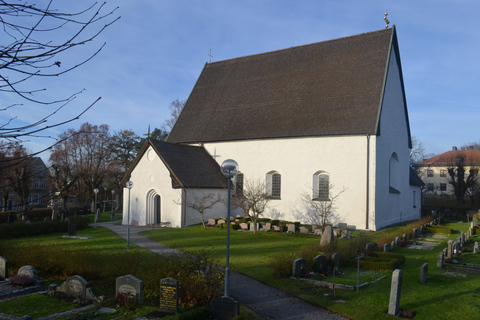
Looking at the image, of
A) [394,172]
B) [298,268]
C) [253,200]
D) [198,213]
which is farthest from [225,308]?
[394,172]

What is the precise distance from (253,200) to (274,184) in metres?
6.26

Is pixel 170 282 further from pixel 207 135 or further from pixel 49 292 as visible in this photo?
pixel 207 135

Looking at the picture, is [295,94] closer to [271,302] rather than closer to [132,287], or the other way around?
[271,302]

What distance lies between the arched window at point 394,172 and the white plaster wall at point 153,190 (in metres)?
16.2

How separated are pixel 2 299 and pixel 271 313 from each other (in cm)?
691

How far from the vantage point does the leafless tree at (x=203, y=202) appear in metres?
25.4

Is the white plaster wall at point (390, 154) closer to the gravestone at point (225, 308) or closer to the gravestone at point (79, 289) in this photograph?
the gravestone at point (225, 308)

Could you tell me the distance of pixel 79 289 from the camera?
378 inches

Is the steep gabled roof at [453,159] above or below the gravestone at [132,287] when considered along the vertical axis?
above

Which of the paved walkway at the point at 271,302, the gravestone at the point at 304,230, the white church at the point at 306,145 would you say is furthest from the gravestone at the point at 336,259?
the white church at the point at 306,145

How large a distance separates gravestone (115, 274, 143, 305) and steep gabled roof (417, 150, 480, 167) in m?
60.5

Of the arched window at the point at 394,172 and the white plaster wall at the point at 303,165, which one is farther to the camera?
the arched window at the point at 394,172

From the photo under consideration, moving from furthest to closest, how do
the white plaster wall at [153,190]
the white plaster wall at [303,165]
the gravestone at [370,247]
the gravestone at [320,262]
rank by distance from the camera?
1. the white plaster wall at [153,190]
2. the white plaster wall at [303,165]
3. the gravestone at [370,247]
4. the gravestone at [320,262]

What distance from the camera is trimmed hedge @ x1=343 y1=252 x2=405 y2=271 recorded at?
13.2 metres
